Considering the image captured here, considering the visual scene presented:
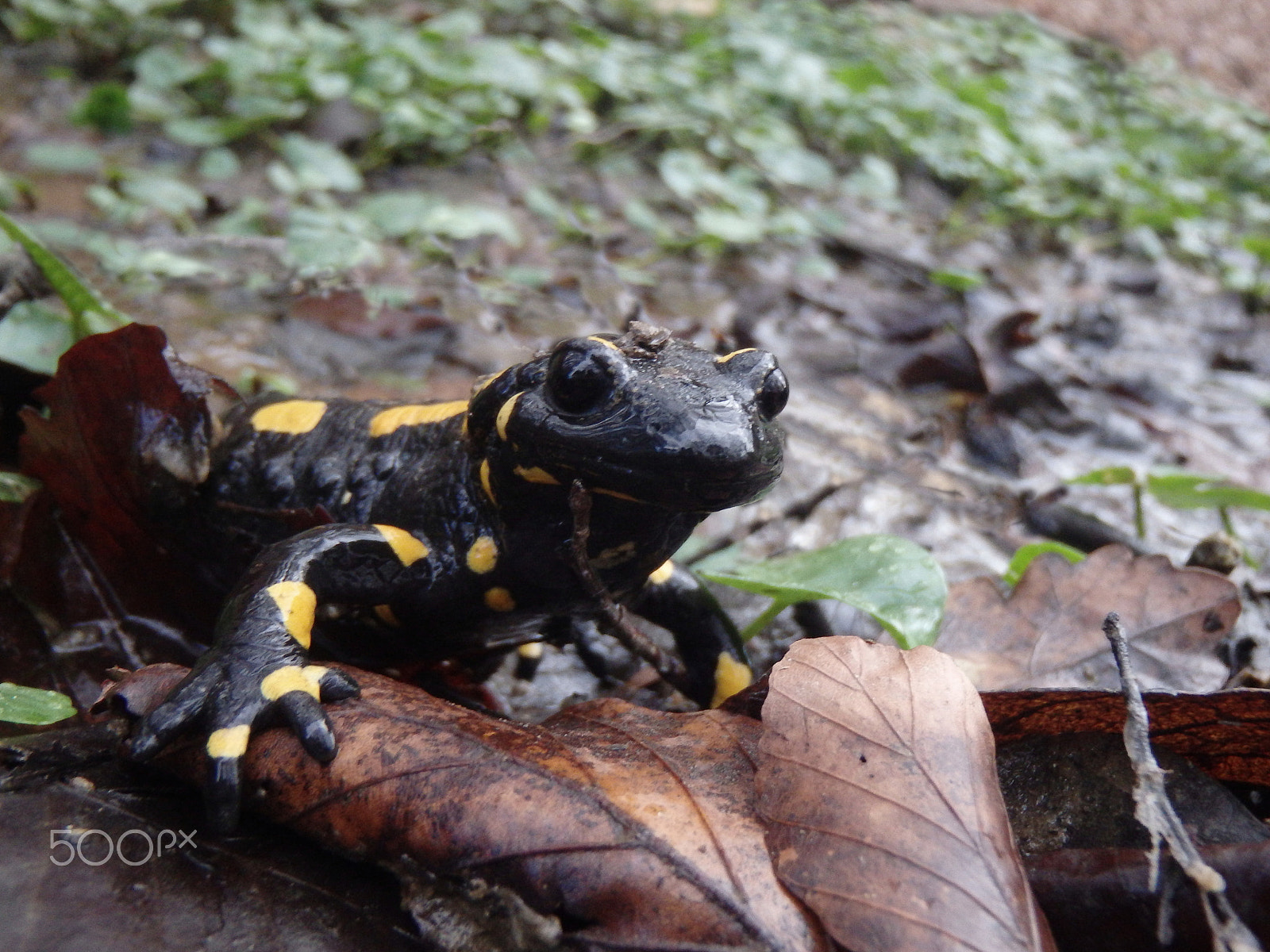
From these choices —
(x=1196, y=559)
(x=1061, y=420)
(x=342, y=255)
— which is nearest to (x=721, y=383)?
(x=1196, y=559)

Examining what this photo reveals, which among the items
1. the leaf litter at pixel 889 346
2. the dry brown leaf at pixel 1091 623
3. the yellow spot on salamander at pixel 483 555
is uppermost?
the dry brown leaf at pixel 1091 623

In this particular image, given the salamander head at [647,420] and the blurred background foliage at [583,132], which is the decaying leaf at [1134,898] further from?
the blurred background foliage at [583,132]

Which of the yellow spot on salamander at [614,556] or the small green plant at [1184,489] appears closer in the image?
the yellow spot on salamander at [614,556]

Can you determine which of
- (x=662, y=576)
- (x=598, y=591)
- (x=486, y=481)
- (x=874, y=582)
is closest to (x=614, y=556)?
(x=598, y=591)

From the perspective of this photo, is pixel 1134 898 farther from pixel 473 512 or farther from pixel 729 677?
pixel 473 512

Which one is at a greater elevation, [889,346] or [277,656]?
[277,656]

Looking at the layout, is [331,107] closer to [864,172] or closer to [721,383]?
[864,172]

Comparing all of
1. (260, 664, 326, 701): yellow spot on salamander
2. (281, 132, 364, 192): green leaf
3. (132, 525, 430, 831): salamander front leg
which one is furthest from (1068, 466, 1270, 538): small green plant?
(281, 132, 364, 192): green leaf

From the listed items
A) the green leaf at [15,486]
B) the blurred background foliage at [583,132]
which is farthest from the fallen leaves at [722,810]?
the blurred background foliage at [583,132]
